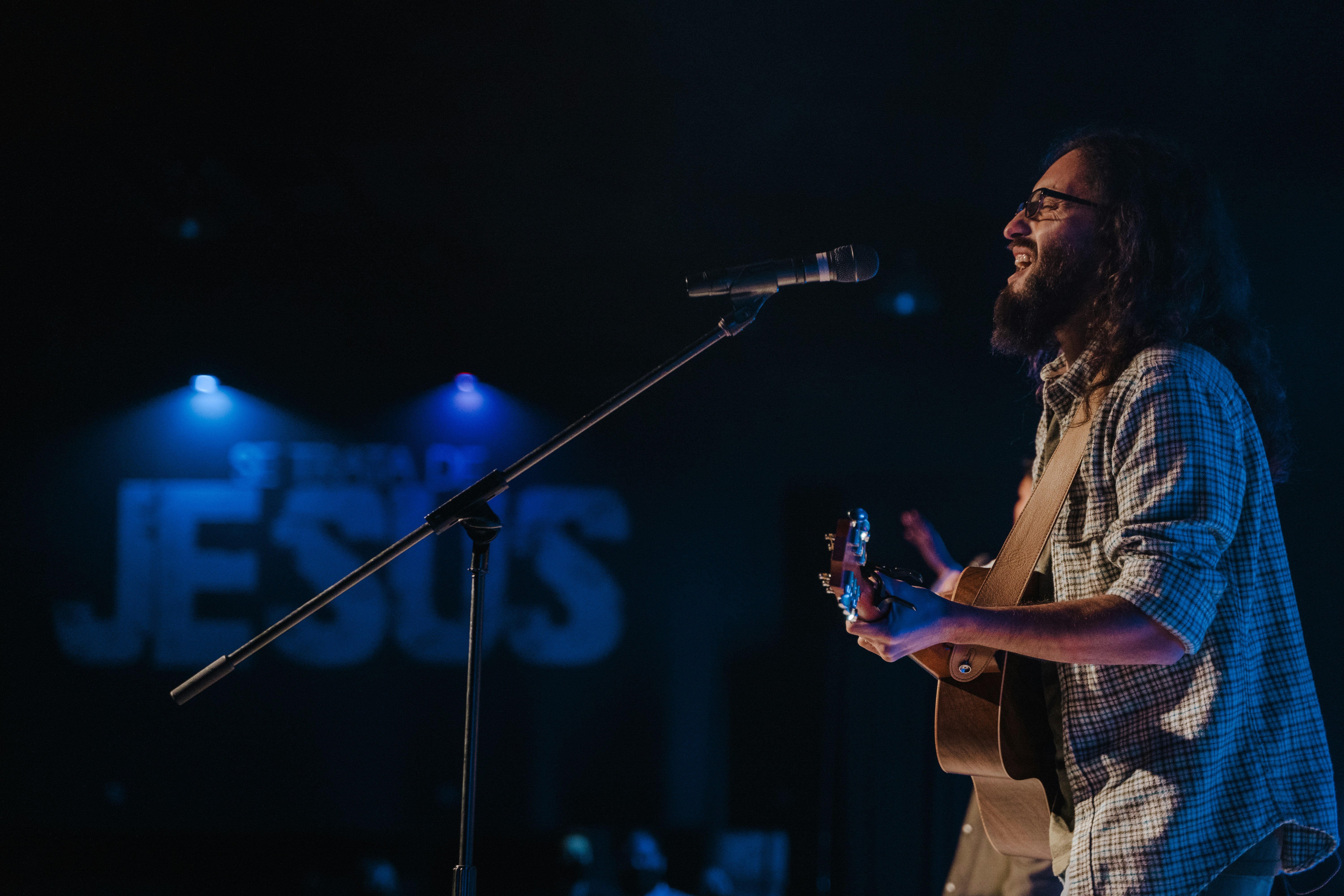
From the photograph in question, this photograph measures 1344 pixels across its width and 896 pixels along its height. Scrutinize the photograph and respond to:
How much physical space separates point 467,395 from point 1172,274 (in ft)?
12.2

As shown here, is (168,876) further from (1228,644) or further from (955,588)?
(1228,644)

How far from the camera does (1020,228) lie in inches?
70.7

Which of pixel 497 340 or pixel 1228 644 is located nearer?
pixel 1228 644

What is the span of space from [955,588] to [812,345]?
2.83 metres

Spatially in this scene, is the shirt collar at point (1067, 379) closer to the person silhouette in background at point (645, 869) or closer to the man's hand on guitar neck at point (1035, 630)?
the man's hand on guitar neck at point (1035, 630)

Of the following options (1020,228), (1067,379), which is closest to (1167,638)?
(1067,379)

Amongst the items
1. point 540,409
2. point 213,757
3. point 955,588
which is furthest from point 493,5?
point 213,757

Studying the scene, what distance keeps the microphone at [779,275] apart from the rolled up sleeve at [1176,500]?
0.62 m

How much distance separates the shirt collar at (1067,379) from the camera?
161cm

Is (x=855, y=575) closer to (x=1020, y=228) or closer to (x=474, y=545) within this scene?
(x=474, y=545)

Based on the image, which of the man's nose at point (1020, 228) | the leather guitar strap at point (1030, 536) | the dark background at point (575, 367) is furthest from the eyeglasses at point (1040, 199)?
the dark background at point (575, 367)

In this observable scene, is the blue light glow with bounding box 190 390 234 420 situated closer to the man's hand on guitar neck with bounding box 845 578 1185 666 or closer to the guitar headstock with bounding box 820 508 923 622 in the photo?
the guitar headstock with bounding box 820 508 923 622

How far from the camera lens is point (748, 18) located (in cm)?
359

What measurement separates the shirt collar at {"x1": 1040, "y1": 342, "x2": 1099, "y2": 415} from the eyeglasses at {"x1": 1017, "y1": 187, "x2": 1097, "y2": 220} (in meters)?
0.28
